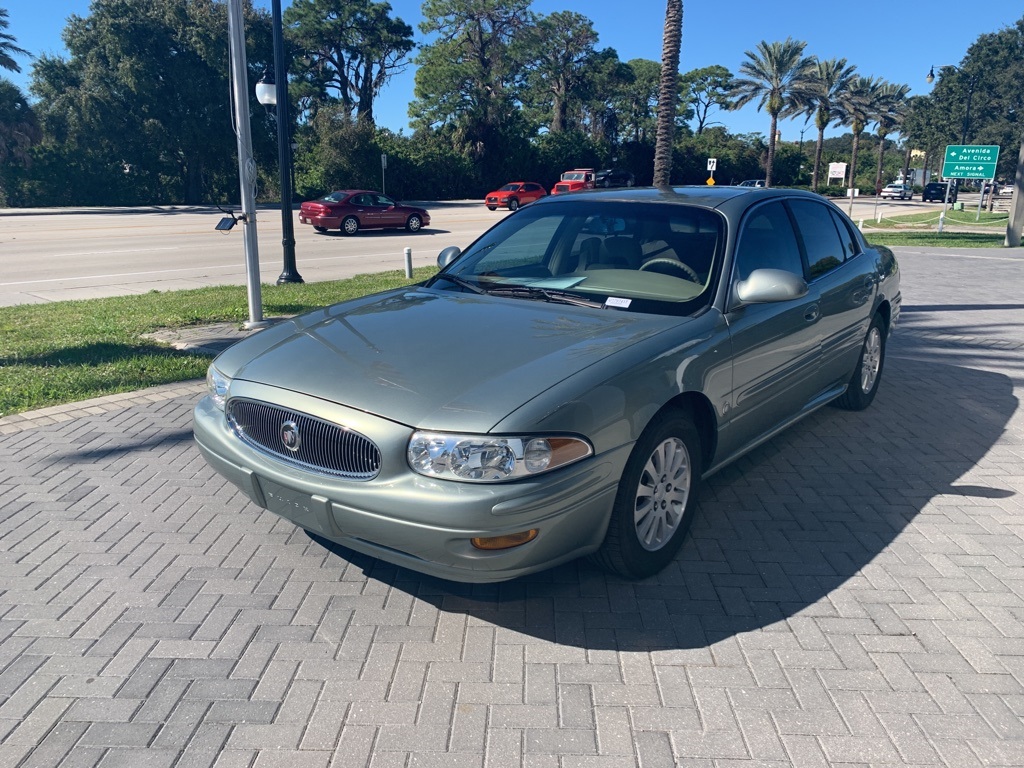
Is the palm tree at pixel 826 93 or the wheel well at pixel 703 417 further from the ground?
the palm tree at pixel 826 93

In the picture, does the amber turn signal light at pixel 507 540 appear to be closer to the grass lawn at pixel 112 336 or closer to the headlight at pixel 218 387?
the headlight at pixel 218 387

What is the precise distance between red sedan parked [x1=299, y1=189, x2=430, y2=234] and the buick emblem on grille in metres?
23.2

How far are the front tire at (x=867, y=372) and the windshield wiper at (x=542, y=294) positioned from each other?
9.06 feet

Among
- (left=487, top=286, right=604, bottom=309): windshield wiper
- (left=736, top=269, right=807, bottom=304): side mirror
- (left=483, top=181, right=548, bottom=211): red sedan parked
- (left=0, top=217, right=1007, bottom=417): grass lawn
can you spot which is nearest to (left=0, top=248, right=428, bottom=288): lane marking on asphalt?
(left=0, top=217, right=1007, bottom=417): grass lawn

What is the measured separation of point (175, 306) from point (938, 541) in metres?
9.49

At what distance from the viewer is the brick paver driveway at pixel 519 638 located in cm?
261

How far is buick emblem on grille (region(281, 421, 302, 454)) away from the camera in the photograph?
10.6ft

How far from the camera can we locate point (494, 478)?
2.88 metres

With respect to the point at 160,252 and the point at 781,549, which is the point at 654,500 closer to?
the point at 781,549

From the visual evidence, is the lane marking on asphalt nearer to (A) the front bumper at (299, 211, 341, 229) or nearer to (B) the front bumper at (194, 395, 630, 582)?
(A) the front bumper at (299, 211, 341, 229)

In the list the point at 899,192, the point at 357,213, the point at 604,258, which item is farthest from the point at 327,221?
the point at 899,192

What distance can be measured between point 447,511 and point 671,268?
203 centimetres

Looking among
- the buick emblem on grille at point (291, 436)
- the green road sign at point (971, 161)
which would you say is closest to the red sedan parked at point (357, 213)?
the green road sign at point (971, 161)

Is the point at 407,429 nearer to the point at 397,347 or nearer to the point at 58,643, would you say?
the point at 397,347
